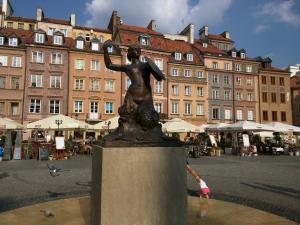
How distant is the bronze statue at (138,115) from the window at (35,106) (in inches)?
1256

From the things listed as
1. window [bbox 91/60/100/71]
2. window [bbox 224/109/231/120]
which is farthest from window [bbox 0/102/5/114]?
window [bbox 224/109/231/120]

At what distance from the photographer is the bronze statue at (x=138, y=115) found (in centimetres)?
402

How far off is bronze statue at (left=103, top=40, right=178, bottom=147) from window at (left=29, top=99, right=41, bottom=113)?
105 feet

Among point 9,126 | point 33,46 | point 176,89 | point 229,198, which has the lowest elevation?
point 229,198

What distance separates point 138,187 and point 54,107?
33.3 metres

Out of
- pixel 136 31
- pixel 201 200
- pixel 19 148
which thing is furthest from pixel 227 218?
pixel 136 31

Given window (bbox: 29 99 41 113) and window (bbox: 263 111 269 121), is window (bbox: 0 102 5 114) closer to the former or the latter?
window (bbox: 29 99 41 113)

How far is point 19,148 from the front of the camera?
17875 millimetres

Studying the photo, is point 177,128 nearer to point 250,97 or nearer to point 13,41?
point 13,41

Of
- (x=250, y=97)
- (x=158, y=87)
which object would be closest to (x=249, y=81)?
(x=250, y=97)

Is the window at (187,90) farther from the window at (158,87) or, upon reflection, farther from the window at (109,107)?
the window at (109,107)

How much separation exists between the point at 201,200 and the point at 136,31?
38.0m

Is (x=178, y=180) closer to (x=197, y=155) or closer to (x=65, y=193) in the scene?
(x=65, y=193)

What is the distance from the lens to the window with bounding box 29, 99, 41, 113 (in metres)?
34.2
